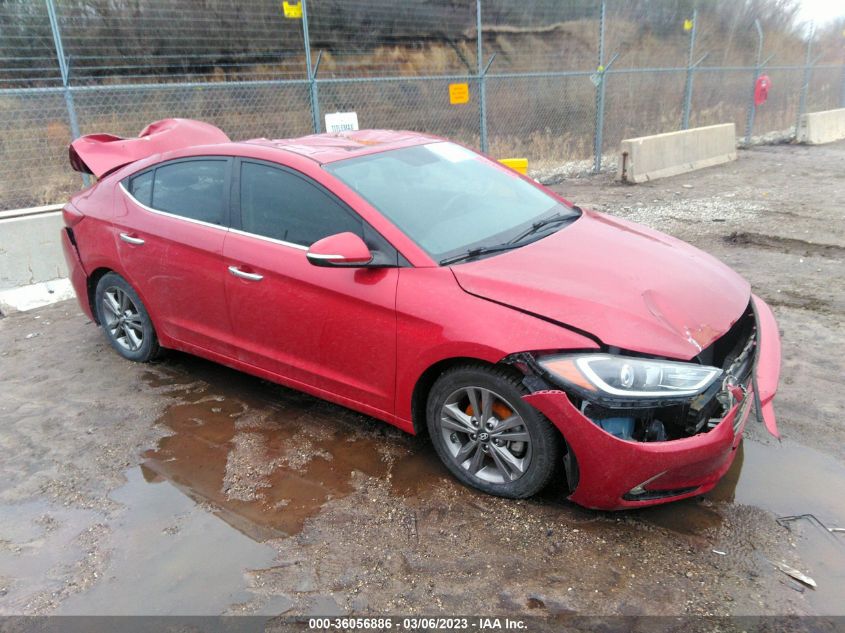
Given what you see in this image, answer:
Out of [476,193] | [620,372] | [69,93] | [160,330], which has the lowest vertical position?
[160,330]

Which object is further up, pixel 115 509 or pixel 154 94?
pixel 154 94

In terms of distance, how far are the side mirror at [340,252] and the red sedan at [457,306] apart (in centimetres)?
1

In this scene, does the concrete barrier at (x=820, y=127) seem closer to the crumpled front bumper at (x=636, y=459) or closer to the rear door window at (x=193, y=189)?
the crumpled front bumper at (x=636, y=459)

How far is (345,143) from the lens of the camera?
4027mm

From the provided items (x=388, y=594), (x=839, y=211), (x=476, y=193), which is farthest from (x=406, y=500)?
(x=839, y=211)

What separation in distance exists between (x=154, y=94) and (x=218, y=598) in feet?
36.7

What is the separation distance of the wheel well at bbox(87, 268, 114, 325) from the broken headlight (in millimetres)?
3585

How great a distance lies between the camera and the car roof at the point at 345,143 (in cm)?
375

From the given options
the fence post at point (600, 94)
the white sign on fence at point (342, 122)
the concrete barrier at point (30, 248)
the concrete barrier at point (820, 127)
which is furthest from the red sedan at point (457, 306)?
the concrete barrier at point (820, 127)

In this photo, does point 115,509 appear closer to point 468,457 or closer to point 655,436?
point 468,457

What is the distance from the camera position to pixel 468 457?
3.16 meters

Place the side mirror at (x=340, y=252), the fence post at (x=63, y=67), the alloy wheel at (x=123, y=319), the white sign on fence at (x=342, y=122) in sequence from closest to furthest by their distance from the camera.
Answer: the side mirror at (x=340, y=252)
the alloy wheel at (x=123, y=319)
the fence post at (x=63, y=67)
the white sign on fence at (x=342, y=122)

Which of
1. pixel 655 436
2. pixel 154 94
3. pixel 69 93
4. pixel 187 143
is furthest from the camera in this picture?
pixel 154 94

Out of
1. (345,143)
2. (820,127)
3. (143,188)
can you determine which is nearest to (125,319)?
(143,188)
